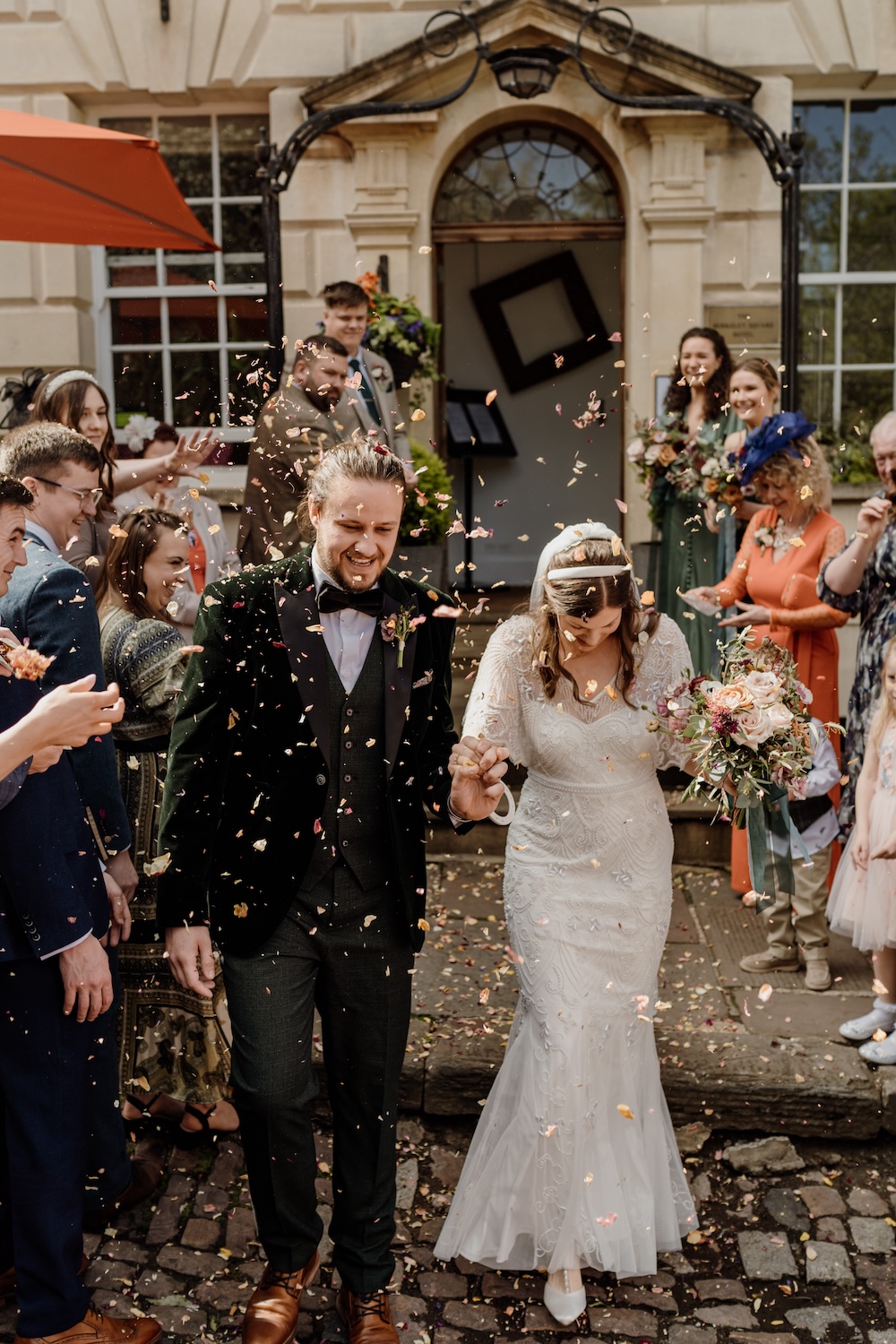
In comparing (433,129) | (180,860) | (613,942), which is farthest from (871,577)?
(433,129)

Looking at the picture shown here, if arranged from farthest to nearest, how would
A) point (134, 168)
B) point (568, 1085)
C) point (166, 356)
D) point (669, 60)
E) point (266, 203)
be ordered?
point (166, 356) → point (669, 60) → point (266, 203) → point (134, 168) → point (568, 1085)

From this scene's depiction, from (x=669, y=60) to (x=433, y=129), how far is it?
5.41ft

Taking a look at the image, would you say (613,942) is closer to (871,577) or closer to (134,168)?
(871,577)

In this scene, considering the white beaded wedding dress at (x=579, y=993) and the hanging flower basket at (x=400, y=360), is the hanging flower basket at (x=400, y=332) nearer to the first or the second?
the hanging flower basket at (x=400, y=360)

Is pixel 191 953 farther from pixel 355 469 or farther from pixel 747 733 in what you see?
pixel 747 733

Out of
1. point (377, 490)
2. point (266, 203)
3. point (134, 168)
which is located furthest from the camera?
point (266, 203)

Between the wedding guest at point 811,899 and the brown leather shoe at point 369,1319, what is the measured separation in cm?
237

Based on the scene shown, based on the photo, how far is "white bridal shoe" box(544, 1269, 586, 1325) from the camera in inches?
133

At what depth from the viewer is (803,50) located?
349 inches

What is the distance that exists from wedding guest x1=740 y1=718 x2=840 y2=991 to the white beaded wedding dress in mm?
1497

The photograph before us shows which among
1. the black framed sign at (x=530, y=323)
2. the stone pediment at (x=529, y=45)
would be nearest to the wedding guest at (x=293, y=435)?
the stone pediment at (x=529, y=45)

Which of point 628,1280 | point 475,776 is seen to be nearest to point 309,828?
point 475,776

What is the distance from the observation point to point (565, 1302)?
339 cm

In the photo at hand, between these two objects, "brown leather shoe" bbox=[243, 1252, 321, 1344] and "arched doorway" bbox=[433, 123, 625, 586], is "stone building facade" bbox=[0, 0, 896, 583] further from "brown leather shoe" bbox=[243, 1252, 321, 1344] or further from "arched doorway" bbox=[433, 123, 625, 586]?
"brown leather shoe" bbox=[243, 1252, 321, 1344]
